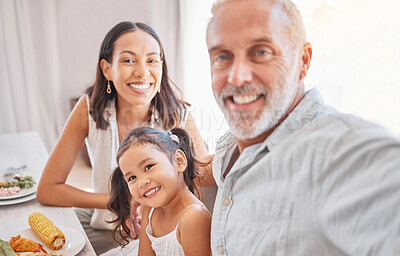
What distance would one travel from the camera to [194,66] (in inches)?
142

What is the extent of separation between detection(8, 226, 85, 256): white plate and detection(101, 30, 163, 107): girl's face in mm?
665

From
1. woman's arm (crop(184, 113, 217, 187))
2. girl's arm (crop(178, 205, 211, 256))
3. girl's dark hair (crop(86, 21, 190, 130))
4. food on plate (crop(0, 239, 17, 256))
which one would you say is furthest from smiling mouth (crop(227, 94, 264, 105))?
girl's dark hair (crop(86, 21, 190, 130))

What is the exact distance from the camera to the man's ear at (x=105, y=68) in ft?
5.98

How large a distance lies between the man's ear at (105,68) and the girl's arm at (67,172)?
7.5 inches

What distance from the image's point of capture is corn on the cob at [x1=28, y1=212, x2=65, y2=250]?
127cm

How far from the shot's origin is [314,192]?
0.75 meters

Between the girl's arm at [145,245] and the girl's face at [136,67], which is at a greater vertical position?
the girl's face at [136,67]

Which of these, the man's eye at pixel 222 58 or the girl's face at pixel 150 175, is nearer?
the man's eye at pixel 222 58

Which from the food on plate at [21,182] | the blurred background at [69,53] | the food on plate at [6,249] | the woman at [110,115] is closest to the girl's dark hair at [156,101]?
the woman at [110,115]

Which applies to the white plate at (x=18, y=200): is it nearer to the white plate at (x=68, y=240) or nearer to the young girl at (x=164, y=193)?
the white plate at (x=68, y=240)

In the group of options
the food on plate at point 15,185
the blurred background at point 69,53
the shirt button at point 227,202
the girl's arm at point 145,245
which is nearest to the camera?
the shirt button at point 227,202

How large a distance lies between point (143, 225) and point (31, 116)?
136 inches

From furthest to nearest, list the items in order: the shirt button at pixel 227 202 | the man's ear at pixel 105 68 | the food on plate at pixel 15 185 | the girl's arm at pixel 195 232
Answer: the man's ear at pixel 105 68 → the food on plate at pixel 15 185 → the girl's arm at pixel 195 232 → the shirt button at pixel 227 202

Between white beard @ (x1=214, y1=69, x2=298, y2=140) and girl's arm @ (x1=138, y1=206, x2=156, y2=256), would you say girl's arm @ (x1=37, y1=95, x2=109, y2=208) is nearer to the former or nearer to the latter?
girl's arm @ (x1=138, y1=206, x2=156, y2=256)
